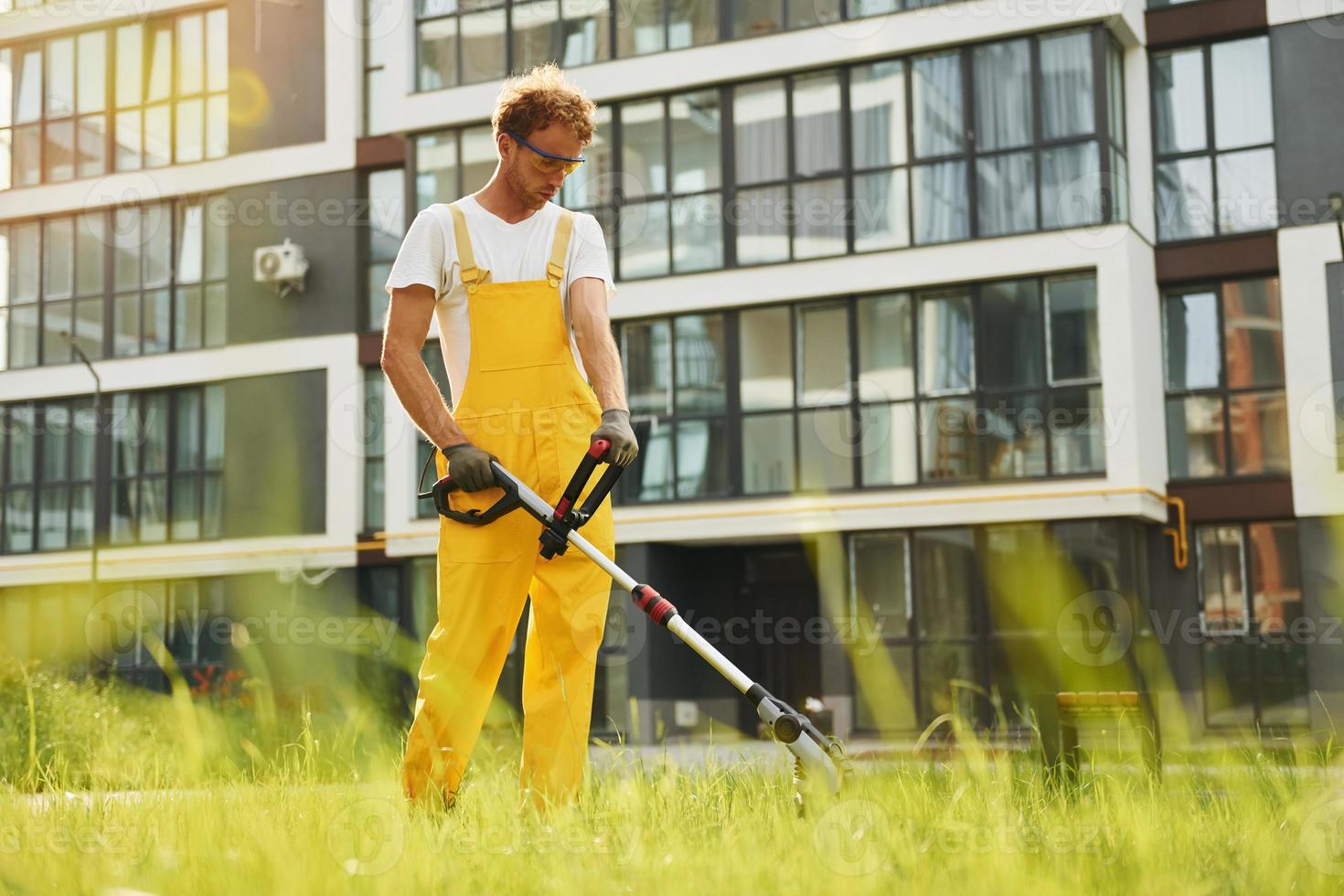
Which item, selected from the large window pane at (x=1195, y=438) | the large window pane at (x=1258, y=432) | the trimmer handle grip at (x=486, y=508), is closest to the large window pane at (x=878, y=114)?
the large window pane at (x=1195, y=438)

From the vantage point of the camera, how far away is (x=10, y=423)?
90.1ft

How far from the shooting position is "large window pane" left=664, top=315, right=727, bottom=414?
67.4ft

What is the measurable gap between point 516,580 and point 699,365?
15941mm

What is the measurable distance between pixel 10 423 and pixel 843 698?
1613 cm

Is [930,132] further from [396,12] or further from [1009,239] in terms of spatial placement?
[396,12]

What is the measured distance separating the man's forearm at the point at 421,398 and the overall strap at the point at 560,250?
485 millimetres

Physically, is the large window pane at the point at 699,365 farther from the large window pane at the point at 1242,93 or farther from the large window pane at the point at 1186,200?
the large window pane at the point at 1242,93

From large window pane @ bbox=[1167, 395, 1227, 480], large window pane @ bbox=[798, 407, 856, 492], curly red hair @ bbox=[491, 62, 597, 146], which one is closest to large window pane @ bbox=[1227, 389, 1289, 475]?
large window pane @ bbox=[1167, 395, 1227, 480]

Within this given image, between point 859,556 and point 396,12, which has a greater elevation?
point 396,12

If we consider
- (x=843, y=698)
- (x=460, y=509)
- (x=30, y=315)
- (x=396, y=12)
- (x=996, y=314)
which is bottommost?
(x=843, y=698)

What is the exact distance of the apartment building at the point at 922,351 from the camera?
18750mm

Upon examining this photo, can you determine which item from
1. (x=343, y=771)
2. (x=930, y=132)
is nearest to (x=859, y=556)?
(x=930, y=132)

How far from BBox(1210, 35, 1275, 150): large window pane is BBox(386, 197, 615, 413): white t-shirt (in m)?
16.7

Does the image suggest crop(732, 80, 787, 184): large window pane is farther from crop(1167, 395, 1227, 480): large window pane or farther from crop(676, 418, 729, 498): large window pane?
crop(1167, 395, 1227, 480): large window pane
